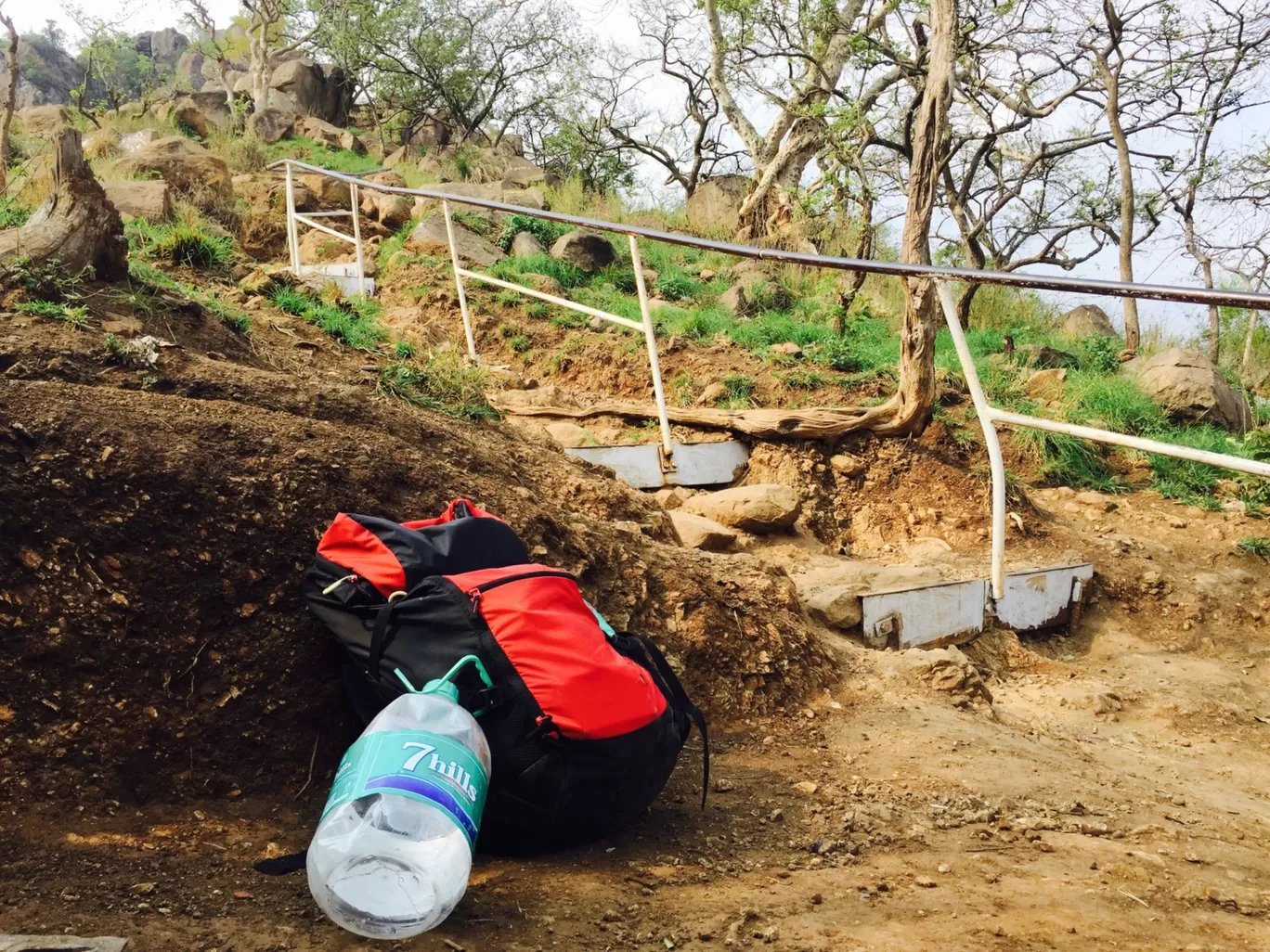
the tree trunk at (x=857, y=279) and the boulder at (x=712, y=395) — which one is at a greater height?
the tree trunk at (x=857, y=279)

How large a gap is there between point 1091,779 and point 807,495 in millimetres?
2795

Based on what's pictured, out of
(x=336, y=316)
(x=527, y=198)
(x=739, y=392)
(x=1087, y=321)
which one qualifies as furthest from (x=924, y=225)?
(x=527, y=198)

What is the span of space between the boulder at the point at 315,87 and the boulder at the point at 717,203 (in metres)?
10.3

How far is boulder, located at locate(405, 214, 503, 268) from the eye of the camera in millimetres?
10587

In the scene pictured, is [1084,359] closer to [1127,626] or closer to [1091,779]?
[1127,626]

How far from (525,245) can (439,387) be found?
23.2 feet

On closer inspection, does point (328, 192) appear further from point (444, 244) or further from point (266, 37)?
point (266, 37)

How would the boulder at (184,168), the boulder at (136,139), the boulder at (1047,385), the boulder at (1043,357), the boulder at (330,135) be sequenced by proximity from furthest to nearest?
the boulder at (330,135)
the boulder at (136,139)
the boulder at (184,168)
the boulder at (1043,357)
the boulder at (1047,385)

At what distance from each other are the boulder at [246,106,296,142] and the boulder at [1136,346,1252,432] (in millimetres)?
15238

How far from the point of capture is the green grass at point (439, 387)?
15.3 ft

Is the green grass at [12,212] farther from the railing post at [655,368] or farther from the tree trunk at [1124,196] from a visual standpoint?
the tree trunk at [1124,196]

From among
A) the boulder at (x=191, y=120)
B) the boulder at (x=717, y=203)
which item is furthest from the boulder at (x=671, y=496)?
the boulder at (x=191, y=120)

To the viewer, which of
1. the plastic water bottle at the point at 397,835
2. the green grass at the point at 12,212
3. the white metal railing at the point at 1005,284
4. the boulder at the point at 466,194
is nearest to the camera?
the plastic water bottle at the point at 397,835

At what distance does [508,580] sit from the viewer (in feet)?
7.18
